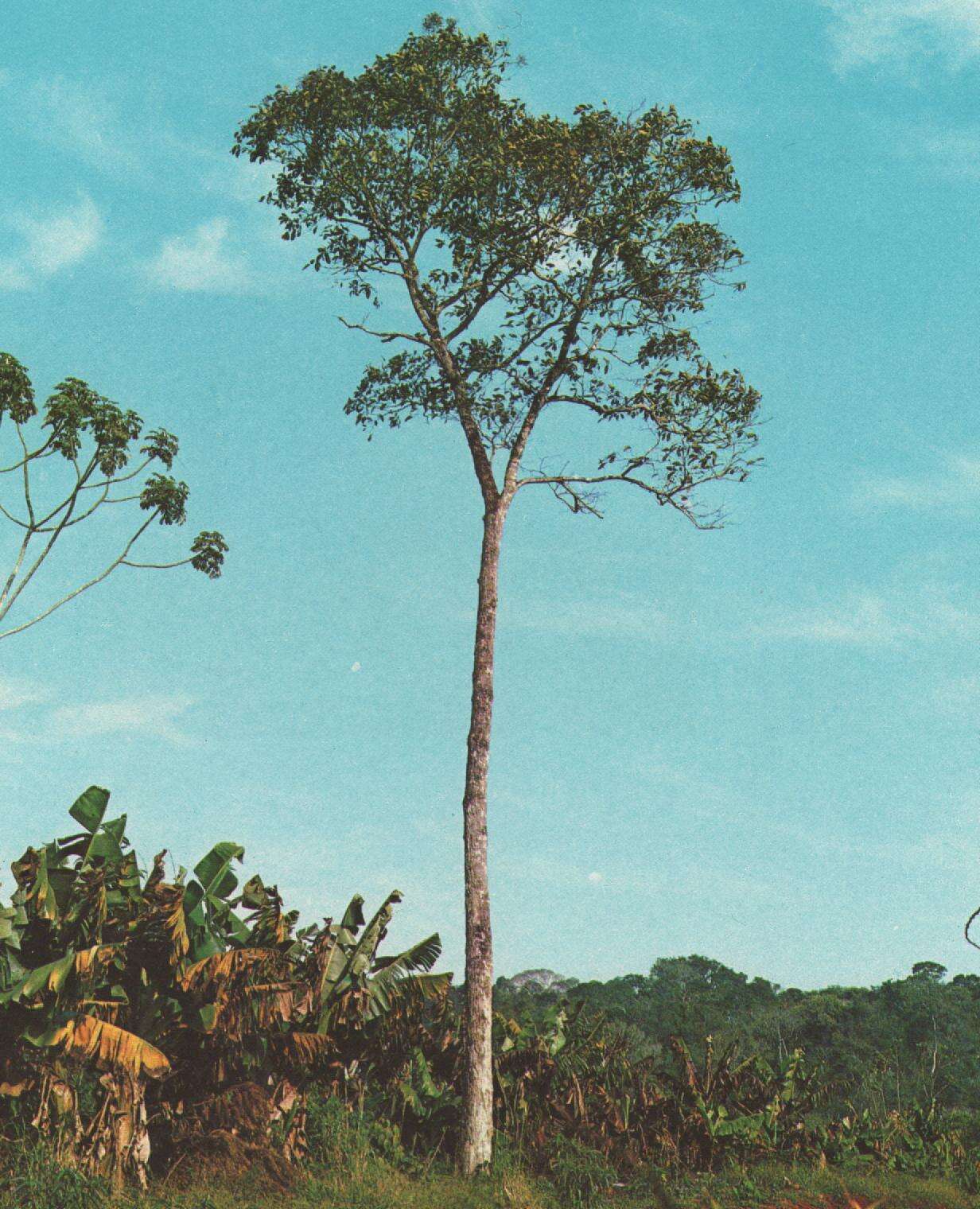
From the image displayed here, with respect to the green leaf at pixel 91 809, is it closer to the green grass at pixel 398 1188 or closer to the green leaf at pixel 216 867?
the green leaf at pixel 216 867

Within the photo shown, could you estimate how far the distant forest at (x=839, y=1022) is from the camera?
3409 cm

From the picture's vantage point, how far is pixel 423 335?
1862 centimetres

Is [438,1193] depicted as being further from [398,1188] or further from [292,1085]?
[292,1085]

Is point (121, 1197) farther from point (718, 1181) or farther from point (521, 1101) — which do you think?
point (718, 1181)

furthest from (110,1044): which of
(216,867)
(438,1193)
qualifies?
(438,1193)

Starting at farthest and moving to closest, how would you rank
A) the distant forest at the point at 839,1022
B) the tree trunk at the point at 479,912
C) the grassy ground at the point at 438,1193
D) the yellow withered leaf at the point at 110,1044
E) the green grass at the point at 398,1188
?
the distant forest at the point at 839,1022 < the tree trunk at the point at 479,912 < the yellow withered leaf at the point at 110,1044 < the green grass at the point at 398,1188 < the grassy ground at the point at 438,1193

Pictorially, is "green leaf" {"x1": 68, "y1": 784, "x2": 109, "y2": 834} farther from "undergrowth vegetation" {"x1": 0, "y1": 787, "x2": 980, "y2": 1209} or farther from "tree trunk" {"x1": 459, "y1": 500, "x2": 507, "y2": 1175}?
"tree trunk" {"x1": 459, "y1": 500, "x2": 507, "y2": 1175}

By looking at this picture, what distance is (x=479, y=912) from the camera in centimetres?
1450

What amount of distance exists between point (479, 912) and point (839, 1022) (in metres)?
30.5

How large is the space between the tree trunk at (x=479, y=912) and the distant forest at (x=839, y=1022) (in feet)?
50.5

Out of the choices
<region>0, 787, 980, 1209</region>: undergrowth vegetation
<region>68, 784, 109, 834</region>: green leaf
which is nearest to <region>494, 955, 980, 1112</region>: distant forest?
<region>0, 787, 980, 1209</region>: undergrowth vegetation

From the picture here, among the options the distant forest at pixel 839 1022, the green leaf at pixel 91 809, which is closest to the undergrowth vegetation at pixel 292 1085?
the green leaf at pixel 91 809

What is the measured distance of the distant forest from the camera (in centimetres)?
3409

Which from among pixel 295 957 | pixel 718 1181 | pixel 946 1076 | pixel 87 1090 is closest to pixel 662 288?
pixel 295 957
